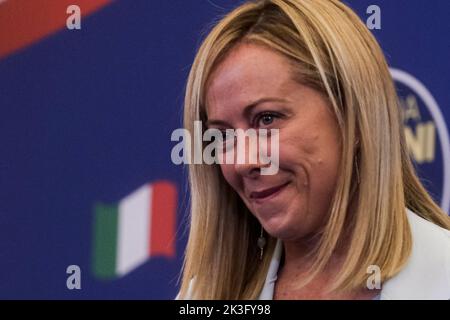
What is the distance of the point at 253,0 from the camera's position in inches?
52.4

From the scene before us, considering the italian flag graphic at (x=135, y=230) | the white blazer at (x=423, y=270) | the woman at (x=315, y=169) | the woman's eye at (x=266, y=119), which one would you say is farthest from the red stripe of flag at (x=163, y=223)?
the white blazer at (x=423, y=270)

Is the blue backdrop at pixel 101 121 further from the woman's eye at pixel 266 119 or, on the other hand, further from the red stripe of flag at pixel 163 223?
the woman's eye at pixel 266 119

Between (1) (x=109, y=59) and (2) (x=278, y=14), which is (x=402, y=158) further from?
(1) (x=109, y=59)

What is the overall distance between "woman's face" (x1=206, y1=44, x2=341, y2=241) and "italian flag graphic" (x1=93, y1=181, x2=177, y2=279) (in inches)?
16.7

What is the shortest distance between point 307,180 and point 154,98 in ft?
1.69

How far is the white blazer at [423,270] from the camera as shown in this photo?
3.90 ft

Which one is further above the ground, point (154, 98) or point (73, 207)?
point (154, 98)

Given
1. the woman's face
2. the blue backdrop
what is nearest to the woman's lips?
the woman's face

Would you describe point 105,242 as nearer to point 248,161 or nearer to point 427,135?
point 248,161

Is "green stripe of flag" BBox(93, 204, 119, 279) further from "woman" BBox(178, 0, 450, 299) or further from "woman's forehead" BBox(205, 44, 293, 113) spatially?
"woman's forehead" BBox(205, 44, 293, 113)

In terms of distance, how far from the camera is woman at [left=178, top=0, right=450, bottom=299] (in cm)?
119

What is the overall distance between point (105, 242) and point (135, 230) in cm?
6

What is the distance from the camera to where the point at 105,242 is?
1634 mm
